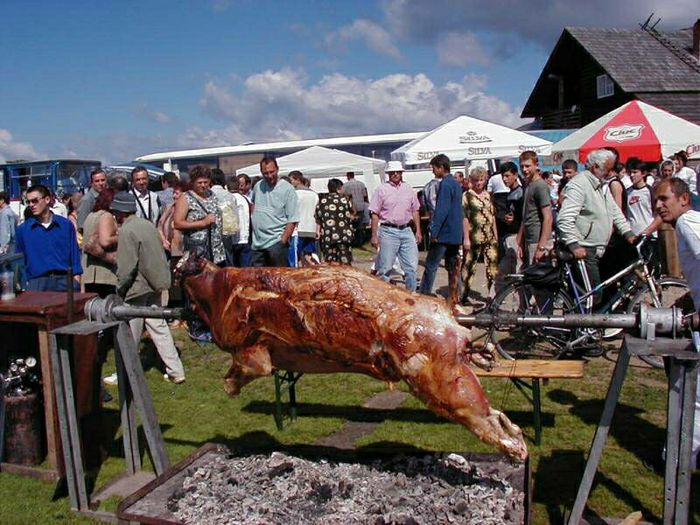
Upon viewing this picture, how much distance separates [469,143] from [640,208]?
6021 millimetres

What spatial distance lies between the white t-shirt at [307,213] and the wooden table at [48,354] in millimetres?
6876

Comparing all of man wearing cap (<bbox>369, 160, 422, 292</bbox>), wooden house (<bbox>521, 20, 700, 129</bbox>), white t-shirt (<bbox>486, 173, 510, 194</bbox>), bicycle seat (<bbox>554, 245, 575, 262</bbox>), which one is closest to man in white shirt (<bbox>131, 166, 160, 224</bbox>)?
man wearing cap (<bbox>369, 160, 422, 292</bbox>)

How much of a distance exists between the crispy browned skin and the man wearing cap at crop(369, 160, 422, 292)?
567cm

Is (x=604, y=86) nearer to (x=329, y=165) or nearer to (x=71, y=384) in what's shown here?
(x=329, y=165)

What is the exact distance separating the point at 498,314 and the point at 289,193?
17.3 feet

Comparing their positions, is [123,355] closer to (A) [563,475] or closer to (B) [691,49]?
(A) [563,475]

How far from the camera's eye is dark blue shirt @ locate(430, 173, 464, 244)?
916 centimetres

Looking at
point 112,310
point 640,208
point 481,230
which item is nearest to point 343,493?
point 112,310

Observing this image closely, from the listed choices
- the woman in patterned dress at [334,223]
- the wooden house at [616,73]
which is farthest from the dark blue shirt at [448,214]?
the wooden house at [616,73]

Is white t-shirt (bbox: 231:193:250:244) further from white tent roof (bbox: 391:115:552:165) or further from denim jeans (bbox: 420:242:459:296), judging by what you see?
white tent roof (bbox: 391:115:552:165)

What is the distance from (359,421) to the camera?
19.4 feet

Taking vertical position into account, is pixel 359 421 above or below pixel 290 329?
below

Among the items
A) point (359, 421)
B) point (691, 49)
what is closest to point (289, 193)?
point (359, 421)

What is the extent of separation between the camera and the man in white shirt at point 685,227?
420 centimetres
